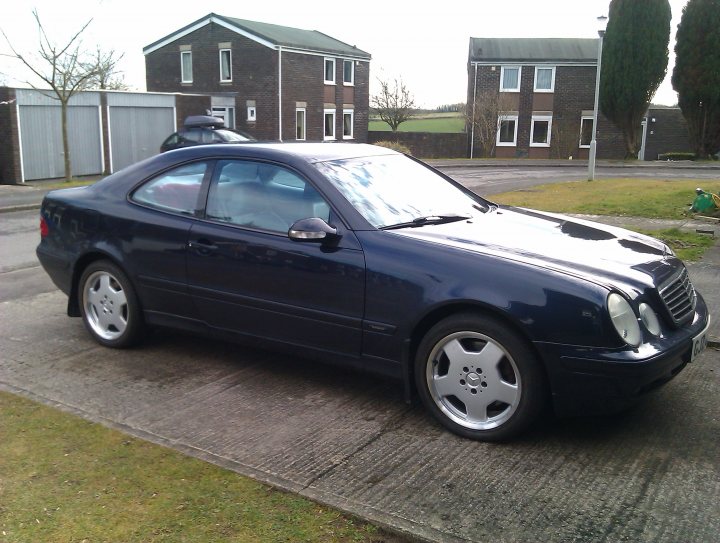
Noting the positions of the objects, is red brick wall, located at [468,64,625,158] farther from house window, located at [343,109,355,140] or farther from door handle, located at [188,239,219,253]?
door handle, located at [188,239,219,253]

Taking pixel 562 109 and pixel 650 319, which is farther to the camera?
pixel 562 109

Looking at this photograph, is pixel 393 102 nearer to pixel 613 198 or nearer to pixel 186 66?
pixel 186 66

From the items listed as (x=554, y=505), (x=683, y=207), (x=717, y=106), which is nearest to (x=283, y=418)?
(x=554, y=505)

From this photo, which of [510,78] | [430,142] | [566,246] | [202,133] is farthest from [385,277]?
[510,78]

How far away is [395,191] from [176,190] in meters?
1.58

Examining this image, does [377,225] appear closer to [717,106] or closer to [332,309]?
[332,309]

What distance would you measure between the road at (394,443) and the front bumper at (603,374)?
29 centimetres

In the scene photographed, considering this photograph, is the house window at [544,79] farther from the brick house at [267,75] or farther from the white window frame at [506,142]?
the brick house at [267,75]

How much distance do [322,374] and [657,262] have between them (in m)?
2.26

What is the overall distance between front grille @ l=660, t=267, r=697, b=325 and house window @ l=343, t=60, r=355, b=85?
39.4 m

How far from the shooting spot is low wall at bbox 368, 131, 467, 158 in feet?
141

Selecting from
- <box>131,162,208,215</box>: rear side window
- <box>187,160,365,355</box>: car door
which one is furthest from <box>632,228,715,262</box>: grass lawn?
<box>131,162,208,215</box>: rear side window

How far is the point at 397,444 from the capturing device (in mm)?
3965

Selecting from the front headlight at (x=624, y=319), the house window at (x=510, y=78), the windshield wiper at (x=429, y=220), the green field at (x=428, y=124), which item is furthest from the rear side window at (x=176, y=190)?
the green field at (x=428, y=124)
